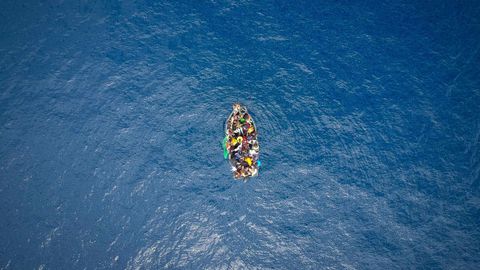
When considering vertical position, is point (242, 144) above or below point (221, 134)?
above

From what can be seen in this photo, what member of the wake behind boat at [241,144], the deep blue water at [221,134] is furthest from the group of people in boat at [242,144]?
the deep blue water at [221,134]

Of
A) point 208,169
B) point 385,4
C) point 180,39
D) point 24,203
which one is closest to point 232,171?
point 208,169

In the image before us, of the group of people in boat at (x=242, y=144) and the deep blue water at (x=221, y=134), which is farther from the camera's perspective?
the group of people in boat at (x=242, y=144)

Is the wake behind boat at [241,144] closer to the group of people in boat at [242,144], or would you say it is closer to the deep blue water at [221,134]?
the group of people in boat at [242,144]

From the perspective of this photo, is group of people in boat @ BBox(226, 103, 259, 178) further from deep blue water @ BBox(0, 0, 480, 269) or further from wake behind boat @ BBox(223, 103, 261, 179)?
deep blue water @ BBox(0, 0, 480, 269)

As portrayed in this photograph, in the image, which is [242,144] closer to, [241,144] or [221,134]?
[241,144]

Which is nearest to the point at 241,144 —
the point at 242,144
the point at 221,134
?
the point at 242,144
